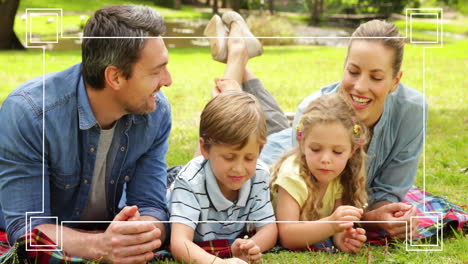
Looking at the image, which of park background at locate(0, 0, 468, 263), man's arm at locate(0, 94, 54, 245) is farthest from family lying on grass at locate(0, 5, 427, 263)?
park background at locate(0, 0, 468, 263)

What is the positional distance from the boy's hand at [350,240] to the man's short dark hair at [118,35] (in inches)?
49.4

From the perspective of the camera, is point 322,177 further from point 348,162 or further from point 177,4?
point 177,4

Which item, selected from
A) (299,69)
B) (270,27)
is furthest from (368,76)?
(270,27)

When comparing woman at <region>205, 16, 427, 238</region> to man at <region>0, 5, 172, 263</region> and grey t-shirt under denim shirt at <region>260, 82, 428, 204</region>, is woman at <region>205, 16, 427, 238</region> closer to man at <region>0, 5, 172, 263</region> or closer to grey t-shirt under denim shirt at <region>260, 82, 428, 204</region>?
grey t-shirt under denim shirt at <region>260, 82, 428, 204</region>

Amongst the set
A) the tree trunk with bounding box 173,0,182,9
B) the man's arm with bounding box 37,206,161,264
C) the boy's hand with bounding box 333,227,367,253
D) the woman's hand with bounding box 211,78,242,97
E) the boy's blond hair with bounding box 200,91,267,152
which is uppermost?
the tree trunk with bounding box 173,0,182,9

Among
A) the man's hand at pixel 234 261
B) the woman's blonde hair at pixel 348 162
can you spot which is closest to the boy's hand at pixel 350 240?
the woman's blonde hair at pixel 348 162

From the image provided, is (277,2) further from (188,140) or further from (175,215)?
(175,215)

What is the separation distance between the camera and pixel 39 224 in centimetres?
278

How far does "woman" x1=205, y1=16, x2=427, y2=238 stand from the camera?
127 inches

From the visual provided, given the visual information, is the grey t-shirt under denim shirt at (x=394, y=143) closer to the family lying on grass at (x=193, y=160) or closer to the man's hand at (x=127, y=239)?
the family lying on grass at (x=193, y=160)

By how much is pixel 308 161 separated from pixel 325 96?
1.14 feet

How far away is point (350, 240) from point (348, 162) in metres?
0.43

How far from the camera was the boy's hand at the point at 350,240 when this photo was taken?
9.98ft

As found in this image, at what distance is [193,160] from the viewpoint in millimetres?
3129
